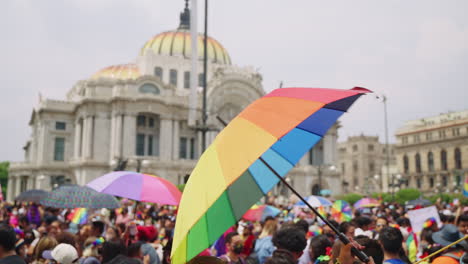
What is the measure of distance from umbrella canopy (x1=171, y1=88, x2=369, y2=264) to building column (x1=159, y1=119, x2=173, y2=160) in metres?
48.5

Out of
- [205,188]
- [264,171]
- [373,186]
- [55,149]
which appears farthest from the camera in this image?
[373,186]

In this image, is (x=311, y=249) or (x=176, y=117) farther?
(x=176, y=117)

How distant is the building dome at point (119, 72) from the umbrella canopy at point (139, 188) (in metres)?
49.3

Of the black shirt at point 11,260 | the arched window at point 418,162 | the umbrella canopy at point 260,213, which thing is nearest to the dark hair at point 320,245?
→ the black shirt at point 11,260

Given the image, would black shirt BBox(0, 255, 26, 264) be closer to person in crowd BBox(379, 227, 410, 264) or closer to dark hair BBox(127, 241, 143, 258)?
dark hair BBox(127, 241, 143, 258)

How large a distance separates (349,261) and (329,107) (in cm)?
114

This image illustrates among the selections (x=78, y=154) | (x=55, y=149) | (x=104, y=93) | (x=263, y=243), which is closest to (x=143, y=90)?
(x=104, y=93)

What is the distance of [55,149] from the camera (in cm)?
5591

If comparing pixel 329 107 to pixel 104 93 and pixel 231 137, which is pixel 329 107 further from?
pixel 104 93

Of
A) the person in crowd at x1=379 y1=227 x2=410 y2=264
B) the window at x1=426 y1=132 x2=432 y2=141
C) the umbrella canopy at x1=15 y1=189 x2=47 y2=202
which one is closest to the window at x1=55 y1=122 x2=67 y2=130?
the umbrella canopy at x1=15 y1=189 x2=47 y2=202

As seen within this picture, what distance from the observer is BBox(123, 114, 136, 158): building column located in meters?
49.7

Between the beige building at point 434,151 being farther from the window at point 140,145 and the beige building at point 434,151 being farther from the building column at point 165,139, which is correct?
the window at point 140,145

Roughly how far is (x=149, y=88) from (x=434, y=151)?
152 feet

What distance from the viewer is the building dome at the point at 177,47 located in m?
62.4
